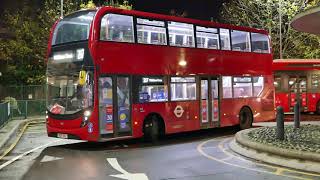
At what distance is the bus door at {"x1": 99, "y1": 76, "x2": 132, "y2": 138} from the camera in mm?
14938

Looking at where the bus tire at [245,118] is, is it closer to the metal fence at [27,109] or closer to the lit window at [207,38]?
the lit window at [207,38]

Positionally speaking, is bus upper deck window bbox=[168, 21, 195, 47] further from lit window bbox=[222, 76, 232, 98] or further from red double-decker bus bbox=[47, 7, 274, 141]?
lit window bbox=[222, 76, 232, 98]

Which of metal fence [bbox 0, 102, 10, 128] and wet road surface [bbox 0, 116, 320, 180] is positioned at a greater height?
metal fence [bbox 0, 102, 10, 128]

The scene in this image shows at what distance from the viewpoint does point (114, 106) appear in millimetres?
15234

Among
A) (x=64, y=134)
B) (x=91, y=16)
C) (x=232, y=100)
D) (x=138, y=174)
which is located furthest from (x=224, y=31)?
(x=138, y=174)

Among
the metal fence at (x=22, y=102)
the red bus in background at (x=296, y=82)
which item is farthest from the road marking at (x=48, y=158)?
the red bus in background at (x=296, y=82)

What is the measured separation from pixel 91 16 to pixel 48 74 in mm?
2408

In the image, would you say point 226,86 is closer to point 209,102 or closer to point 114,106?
point 209,102

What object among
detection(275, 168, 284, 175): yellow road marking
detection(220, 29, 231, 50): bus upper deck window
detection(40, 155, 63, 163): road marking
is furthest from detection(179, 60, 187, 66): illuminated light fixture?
detection(275, 168, 284, 175): yellow road marking

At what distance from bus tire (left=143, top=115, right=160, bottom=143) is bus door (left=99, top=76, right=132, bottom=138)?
975 millimetres

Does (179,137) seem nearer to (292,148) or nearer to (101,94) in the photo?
(101,94)

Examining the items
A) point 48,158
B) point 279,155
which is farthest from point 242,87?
point 48,158

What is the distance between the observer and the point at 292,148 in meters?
12.0

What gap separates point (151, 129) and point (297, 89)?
14.4 metres
